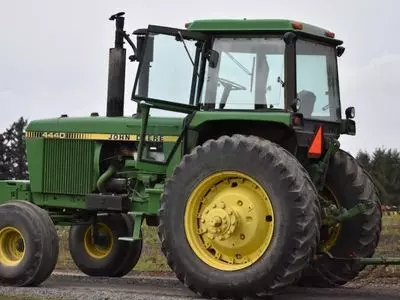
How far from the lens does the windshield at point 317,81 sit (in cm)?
952

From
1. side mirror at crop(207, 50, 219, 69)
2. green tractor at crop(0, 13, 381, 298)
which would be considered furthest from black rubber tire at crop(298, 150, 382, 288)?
side mirror at crop(207, 50, 219, 69)

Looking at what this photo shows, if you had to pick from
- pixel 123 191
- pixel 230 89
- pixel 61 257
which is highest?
pixel 230 89

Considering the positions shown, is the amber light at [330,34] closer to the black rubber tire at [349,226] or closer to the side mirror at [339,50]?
the side mirror at [339,50]

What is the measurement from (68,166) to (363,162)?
79427 millimetres

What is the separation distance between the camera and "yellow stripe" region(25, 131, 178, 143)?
10109 millimetres

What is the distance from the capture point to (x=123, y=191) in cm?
1089

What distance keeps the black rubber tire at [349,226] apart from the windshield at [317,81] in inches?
26.0

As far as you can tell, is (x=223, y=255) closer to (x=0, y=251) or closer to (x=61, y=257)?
(x=0, y=251)

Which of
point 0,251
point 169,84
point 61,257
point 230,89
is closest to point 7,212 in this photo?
point 0,251

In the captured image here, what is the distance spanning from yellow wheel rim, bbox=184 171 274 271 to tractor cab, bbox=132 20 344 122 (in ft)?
2.90

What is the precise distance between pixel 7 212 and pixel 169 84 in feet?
8.61

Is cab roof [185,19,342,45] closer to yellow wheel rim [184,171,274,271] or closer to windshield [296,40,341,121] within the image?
windshield [296,40,341,121]

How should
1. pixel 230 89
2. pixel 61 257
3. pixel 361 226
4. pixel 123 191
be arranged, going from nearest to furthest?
pixel 230 89 < pixel 361 226 < pixel 123 191 < pixel 61 257

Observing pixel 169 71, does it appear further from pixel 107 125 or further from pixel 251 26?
pixel 107 125
